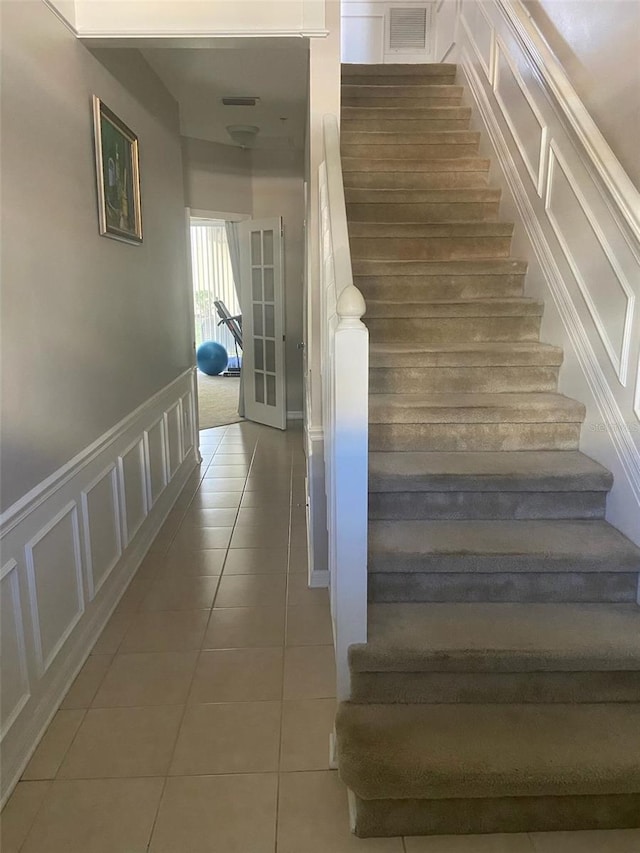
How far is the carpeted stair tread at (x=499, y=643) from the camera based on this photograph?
1833 millimetres

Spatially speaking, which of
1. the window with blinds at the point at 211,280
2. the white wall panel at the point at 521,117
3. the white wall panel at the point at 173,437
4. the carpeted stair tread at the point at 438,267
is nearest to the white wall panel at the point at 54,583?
the white wall panel at the point at 173,437

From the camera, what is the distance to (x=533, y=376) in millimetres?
2701

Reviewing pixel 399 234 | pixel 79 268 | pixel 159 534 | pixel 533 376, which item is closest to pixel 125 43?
pixel 79 268

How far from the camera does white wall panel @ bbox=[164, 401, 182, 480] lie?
4.11 metres

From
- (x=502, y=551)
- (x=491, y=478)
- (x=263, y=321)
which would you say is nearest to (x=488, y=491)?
(x=491, y=478)

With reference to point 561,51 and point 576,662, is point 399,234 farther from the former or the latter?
point 576,662

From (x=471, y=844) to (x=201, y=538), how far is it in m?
2.33

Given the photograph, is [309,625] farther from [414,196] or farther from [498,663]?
[414,196]

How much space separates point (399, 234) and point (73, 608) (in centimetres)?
240

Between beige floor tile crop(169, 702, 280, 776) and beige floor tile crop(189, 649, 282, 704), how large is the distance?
48 millimetres

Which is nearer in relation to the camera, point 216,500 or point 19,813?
point 19,813

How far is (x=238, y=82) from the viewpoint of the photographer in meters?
3.99

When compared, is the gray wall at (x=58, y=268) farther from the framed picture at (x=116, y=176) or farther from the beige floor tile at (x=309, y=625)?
the beige floor tile at (x=309, y=625)

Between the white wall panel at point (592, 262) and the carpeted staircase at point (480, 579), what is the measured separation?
1.10 ft
